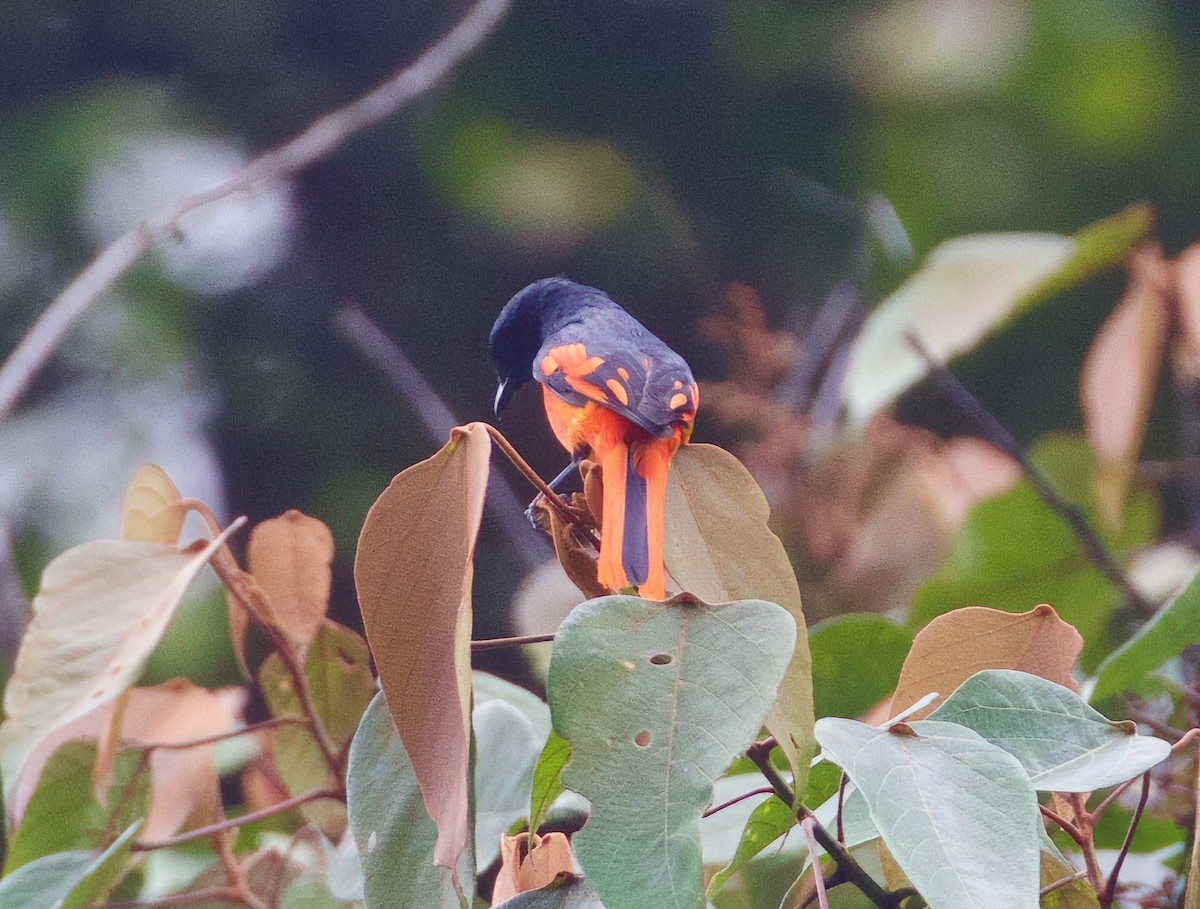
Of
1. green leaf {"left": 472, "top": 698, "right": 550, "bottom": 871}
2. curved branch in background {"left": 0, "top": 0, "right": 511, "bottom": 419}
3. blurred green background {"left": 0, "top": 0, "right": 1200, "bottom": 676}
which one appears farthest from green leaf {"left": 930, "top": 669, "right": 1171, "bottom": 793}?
blurred green background {"left": 0, "top": 0, "right": 1200, "bottom": 676}

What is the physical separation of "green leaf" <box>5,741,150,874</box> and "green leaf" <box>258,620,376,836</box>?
0.11 metres

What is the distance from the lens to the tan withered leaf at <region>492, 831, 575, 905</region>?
66 cm

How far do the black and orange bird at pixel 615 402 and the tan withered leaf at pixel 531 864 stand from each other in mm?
152

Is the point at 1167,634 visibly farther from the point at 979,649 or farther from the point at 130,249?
the point at 130,249

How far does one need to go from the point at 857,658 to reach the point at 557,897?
428mm

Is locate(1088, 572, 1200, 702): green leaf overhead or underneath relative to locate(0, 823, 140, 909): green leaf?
underneath

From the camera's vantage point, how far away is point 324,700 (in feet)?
3.11

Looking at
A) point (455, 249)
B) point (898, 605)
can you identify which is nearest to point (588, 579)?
point (898, 605)

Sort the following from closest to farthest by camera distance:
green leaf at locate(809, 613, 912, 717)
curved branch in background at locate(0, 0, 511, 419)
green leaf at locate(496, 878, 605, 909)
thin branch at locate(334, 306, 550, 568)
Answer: green leaf at locate(496, 878, 605, 909), green leaf at locate(809, 613, 912, 717), curved branch in background at locate(0, 0, 511, 419), thin branch at locate(334, 306, 550, 568)

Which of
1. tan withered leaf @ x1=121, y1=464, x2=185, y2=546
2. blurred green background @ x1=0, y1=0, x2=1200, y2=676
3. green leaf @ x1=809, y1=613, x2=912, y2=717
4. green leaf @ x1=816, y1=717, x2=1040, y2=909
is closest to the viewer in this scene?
green leaf @ x1=816, y1=717, x2=1040, y2=909

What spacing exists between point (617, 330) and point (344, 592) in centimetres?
124

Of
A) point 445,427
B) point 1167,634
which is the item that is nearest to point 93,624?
point 1167,634

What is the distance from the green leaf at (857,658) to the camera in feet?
3.18

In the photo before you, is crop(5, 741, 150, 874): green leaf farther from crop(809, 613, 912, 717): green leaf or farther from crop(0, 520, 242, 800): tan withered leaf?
crop(809, 613, 912, 717): green leaf
